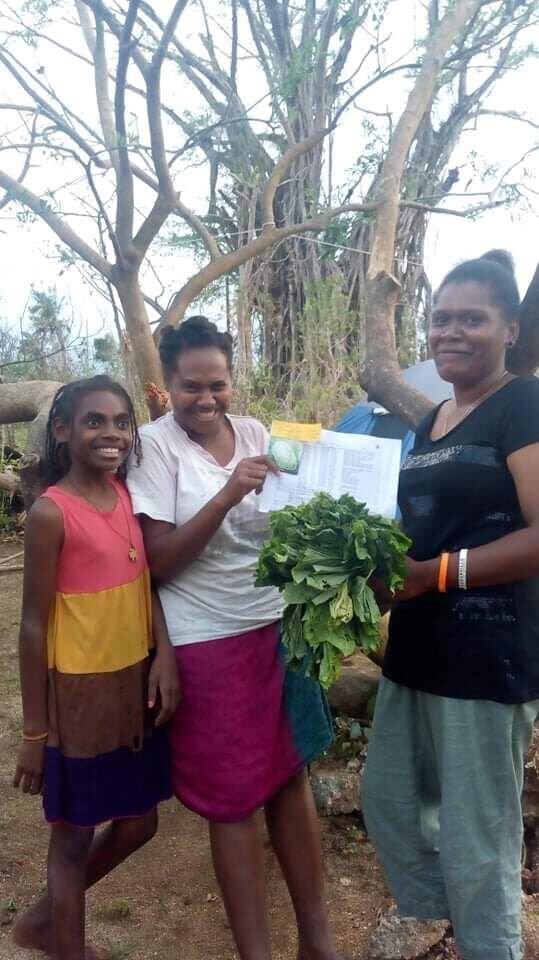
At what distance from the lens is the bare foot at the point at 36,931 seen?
219cm

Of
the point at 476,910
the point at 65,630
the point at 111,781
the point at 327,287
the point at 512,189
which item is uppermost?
the point at 512,189

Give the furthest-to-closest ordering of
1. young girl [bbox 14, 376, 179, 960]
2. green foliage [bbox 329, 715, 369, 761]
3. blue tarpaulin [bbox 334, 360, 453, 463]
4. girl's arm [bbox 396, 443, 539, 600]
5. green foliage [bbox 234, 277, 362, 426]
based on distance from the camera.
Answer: green foliage [bbox 234, 277, 362, 426]
blue tarpaulin [bbox 334, 360, 453, 463]
green foliage [bbox 329, 715, 369, 761]
young girl [bbox 14, 376, 179, 960]
girl's arm [bbox 396, 443, 539, 600]

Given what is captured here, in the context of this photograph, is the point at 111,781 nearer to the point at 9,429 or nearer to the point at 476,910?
the point at 476,910

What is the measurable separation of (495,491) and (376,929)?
1.43m

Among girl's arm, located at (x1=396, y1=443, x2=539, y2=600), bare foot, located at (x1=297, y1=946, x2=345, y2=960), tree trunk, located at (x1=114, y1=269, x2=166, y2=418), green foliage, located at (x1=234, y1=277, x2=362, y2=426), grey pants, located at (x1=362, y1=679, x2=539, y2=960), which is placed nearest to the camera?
girl's arm, located at (x1=396, y1=443, x2=539, y2=600)

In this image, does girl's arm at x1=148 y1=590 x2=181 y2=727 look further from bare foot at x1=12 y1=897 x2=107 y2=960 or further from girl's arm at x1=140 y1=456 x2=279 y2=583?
bare foot at x1=12 y1=897 x2=107 y2=960

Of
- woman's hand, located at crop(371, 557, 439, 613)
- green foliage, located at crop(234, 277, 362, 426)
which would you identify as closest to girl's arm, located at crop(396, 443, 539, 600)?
woman's hand, located at crop(371, 557, 439, 613)

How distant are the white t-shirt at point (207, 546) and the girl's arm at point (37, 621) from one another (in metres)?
0.21

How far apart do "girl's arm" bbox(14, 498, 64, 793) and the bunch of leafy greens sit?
0.50m

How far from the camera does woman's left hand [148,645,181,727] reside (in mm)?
1821

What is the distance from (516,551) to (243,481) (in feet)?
1.98

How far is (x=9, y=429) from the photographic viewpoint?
325 inches

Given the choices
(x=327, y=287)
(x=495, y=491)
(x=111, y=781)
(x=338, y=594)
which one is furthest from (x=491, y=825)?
(x=327, y=287)

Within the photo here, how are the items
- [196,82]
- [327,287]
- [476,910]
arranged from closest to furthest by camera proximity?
[476,910] → [196,82] → [327,287]
